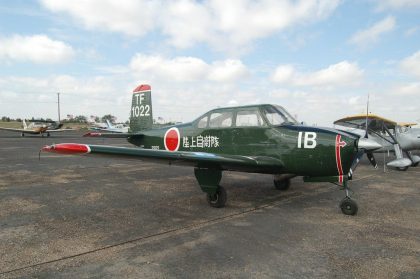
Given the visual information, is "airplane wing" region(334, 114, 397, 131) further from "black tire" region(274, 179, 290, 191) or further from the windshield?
the windshield

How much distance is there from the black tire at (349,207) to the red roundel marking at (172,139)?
4269 millimetres

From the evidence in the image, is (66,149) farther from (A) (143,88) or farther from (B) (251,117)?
(A) (143,88)

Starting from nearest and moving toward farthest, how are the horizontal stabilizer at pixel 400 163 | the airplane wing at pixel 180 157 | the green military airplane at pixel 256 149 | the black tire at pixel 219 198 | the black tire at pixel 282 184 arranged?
the airplane wing at pixel 180 157 < the green military airplane at pixel 256 149 < the black tire at pixel 219 198 < the black tire at pixel 282 184 < the horizontal stabilizer at pixel 400 163

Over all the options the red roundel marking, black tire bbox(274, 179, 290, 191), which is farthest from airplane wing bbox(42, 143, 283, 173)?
the red roundel marking

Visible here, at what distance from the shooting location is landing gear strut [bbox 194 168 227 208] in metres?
6.45

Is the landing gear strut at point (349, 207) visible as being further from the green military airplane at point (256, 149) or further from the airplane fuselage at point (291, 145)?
the airplane fuselage at point (291, 145)

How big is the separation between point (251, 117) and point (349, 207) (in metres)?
2.65

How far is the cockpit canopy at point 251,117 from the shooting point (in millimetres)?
6711

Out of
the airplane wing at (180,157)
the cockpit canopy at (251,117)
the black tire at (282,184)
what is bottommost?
the black tire at (282,184)

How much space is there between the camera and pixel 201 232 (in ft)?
16.0

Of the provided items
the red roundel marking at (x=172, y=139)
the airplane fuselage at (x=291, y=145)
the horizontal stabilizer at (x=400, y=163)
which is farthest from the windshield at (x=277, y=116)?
the horizontal stabilizer at (x=400, y=163)

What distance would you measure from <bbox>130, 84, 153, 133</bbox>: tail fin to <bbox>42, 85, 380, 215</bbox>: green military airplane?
9.61 ft

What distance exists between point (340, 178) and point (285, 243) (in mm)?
2157

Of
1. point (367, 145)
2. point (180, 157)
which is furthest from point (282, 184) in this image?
point (180, 157)
